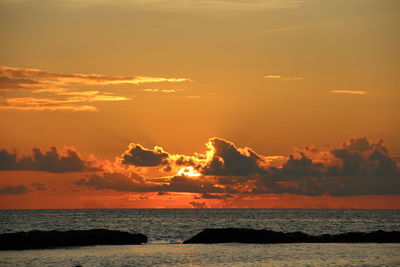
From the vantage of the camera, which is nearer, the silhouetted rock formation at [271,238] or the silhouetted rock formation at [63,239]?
the silhouetted rock formation at [63,239]

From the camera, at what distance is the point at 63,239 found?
95625 mm

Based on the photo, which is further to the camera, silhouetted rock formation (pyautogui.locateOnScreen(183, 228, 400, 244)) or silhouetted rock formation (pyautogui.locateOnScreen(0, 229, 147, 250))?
silhouetted rock formation (pyautogui.locateOnScreen(183, 228, 400, 244))

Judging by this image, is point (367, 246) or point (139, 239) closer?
point (367, 246)

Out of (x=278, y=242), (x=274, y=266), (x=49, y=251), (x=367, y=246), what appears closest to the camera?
(x=274, y=266)

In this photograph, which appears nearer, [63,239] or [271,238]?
[63,239]

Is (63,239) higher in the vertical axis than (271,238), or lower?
lower

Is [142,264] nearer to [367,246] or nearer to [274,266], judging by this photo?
[274,266]

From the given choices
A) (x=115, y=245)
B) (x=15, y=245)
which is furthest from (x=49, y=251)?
(x=115, y=245)

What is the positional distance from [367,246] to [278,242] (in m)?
13.2

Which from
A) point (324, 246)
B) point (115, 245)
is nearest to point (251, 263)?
point (324, 246)

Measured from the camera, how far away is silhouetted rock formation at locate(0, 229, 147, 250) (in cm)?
9044

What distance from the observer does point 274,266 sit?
69.0 meters

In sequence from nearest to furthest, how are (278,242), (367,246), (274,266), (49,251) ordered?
1. (274,266)
2. (49,251)
3. (367,246)
4. (278,242)

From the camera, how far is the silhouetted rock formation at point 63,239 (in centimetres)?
9044
